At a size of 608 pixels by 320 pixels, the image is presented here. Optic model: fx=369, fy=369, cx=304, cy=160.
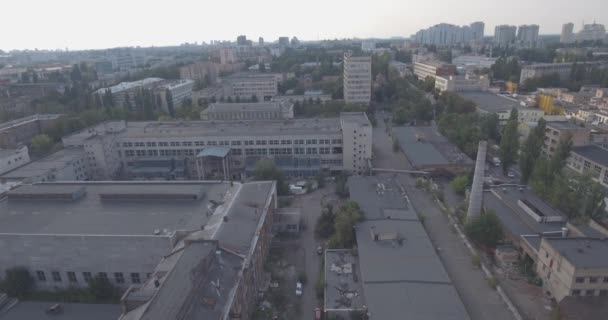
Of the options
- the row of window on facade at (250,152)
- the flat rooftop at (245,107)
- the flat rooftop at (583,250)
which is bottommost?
the flat rooftop at (583,250)

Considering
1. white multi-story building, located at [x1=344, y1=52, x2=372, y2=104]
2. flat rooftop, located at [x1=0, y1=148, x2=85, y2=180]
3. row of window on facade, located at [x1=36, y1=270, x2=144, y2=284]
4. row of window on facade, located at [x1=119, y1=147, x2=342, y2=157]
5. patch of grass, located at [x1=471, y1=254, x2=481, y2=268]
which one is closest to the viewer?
row of window on facade, located at [x1=36, y1=270, x2=144, y2=284]

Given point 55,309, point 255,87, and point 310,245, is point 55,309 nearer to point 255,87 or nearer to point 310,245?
point 310,245

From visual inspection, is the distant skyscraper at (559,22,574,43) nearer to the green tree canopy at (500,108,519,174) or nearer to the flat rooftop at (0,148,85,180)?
the green tree canopy at (500,108,519,174)

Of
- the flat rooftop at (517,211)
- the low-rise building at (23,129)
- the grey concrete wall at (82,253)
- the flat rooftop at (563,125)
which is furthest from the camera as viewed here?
the low-rise building at (23,129)

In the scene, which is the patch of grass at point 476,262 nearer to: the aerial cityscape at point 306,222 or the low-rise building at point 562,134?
the aerial cityscape at point 306,222

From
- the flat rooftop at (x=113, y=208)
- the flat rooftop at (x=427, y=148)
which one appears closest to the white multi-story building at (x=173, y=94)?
the flat rooftop at (x=113, y=208)

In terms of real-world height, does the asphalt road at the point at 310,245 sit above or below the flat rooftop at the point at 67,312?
above

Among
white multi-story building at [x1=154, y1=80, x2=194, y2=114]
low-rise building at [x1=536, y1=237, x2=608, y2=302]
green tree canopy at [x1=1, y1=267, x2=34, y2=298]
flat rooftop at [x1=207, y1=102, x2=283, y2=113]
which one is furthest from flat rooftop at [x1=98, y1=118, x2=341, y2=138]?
low-rise building at [x1=536, y1=237, x2=608, y2=302]

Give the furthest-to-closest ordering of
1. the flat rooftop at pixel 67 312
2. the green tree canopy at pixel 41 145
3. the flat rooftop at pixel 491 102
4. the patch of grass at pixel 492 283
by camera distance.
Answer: the flat rooftop at pixel 491 102 < the green tree canopy at pixel 41 145 < the patch of grass at pixel 492 283 < the flat rooftop at pixel 67 312
